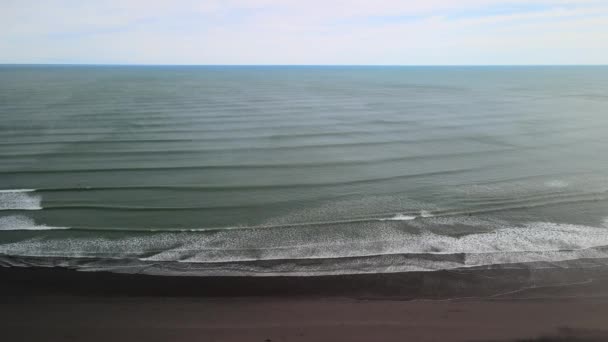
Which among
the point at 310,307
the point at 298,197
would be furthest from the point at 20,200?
the point at 310,307

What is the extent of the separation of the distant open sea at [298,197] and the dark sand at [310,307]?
62 centimetres

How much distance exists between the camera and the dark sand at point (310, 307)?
8172 mm

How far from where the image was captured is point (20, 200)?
15.0 metres

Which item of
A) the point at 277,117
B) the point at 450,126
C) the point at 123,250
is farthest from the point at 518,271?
the point at 277,117

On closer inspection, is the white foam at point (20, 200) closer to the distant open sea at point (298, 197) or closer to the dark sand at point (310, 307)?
the distant open sea at point (298, 197)

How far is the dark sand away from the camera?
26.8 feet

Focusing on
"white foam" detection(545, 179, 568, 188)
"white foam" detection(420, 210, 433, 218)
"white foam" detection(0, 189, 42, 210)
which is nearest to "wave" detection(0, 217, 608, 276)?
"white foam" detection(420, 210, 433, 218)

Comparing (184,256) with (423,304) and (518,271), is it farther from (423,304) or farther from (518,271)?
(518,271)

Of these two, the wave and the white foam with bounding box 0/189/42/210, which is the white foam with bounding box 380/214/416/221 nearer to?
the wave

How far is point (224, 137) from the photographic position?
88.0 ft

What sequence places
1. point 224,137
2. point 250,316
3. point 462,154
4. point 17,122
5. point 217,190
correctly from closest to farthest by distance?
point 250,316 < point 217,190 < point 462,154 < point 224,137 < point 17,122

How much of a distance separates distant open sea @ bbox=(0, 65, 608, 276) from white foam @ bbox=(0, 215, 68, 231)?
0.10ft

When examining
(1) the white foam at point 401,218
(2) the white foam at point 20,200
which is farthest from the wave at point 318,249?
Answer: (2) the white foam at point 20,200

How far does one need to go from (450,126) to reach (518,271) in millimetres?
23237
